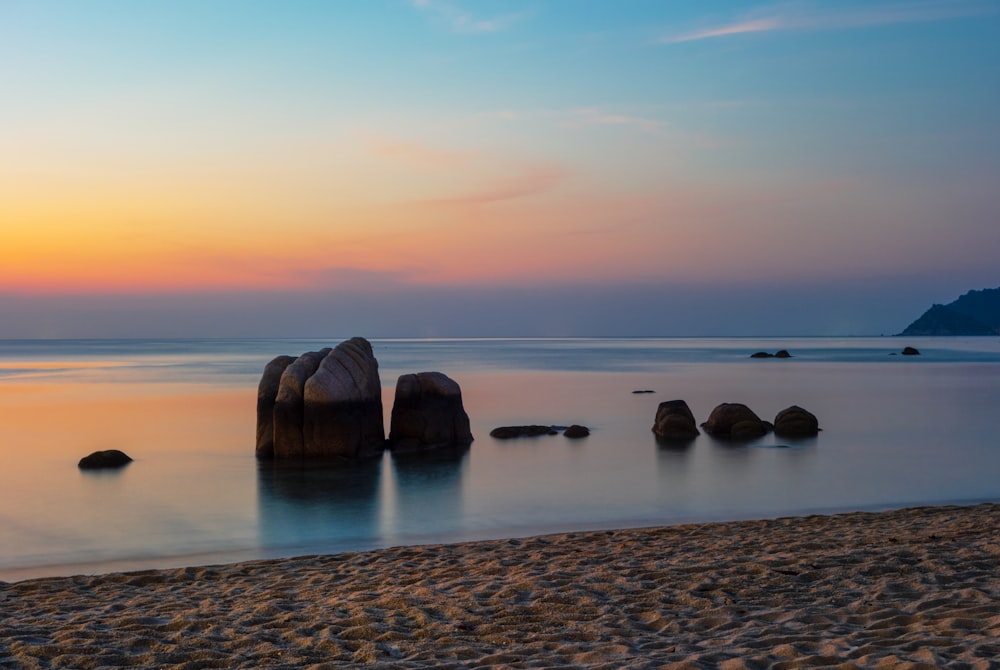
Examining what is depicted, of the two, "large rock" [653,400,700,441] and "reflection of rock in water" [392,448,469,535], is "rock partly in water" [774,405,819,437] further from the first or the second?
"reflection of rock in water" [392,448,469,535]

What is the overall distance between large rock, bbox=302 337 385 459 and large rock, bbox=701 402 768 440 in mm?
9645

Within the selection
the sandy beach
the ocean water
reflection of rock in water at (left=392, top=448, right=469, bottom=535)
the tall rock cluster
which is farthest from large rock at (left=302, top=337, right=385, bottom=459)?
the sandy beach

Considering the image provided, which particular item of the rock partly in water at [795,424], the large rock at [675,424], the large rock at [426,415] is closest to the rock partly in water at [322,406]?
the large rock at [426,415]

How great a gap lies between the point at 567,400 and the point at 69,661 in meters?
32.2

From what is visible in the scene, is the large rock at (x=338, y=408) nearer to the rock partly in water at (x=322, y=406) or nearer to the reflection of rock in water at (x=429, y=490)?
the rock partly in water at (x=322, y=406)

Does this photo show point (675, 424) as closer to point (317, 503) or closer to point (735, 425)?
point (735, 425)

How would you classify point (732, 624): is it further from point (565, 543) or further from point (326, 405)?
point (326, 405)

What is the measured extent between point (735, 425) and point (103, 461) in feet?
50.5

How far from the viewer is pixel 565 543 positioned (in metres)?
10.9

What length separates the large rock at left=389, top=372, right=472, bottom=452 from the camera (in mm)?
20594

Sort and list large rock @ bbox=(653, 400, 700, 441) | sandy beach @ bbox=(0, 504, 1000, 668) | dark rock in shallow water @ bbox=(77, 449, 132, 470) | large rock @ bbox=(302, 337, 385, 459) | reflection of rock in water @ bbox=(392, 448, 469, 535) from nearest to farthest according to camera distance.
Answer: sandy beach @ bbox=(0, 504, 1000, 668), reflection of rock in water @ bbox=(392, 448, 469, 535), large rock @ bbox=(302, 337, 385, 459), dark rock in shallow water @ bbox=(77, 449, 132, 470), large rock @ bbox=(653, 400, 700, 441)

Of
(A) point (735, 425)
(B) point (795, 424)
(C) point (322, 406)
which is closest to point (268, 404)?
(C) point (322, 406)

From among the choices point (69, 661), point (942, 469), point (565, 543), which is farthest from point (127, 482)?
point (942, 469)

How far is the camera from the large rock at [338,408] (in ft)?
60.3
